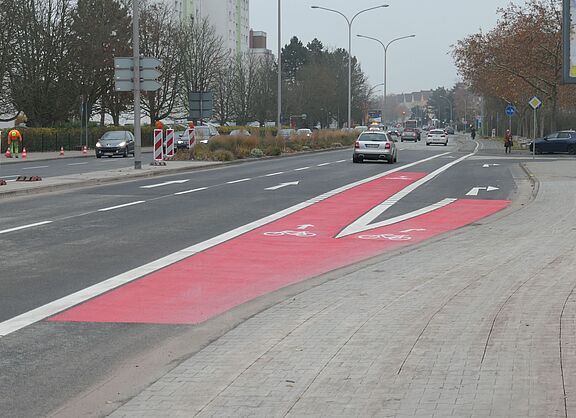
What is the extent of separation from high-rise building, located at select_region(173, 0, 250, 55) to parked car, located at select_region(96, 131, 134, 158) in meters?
79.1

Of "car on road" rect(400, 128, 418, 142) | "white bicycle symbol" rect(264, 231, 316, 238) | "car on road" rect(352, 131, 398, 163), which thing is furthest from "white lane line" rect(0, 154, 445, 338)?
"car on road" rect(400, 128, 418, 142)

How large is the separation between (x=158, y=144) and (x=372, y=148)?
10705 mm

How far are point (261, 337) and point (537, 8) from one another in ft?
176

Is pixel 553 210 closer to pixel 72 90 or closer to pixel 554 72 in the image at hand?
pixel 554 72

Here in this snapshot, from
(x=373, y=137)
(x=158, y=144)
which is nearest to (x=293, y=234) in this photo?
(x=158, y=144)

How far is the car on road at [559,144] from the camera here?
55.2 metres

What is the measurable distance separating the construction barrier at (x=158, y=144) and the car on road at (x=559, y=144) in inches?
1139

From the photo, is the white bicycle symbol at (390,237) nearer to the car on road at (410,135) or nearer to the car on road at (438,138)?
the car on road at (438,138)

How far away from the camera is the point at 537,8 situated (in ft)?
186

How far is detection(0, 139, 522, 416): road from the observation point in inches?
262

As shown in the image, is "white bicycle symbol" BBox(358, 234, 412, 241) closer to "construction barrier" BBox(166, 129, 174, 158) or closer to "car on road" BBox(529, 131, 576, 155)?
"construction barrier" BBox(166, 129, 174, 158)

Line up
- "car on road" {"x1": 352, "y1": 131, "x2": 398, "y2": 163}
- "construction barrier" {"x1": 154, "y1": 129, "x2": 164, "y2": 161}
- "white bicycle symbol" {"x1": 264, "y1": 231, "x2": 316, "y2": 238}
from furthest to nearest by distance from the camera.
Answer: "car on road" {"x1": 352, "y1": 131, "x2": 398, "y2": 163} → "construction barrier" {"x1": 154, "y1": 129, "x2": 164, "y2": 161} → "white bicycle symbol" {"x1": 264, "y1": 231, "x2": 316, "y2": 238}

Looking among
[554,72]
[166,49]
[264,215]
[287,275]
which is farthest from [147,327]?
[166,49]

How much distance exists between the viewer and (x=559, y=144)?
55.2 meters
